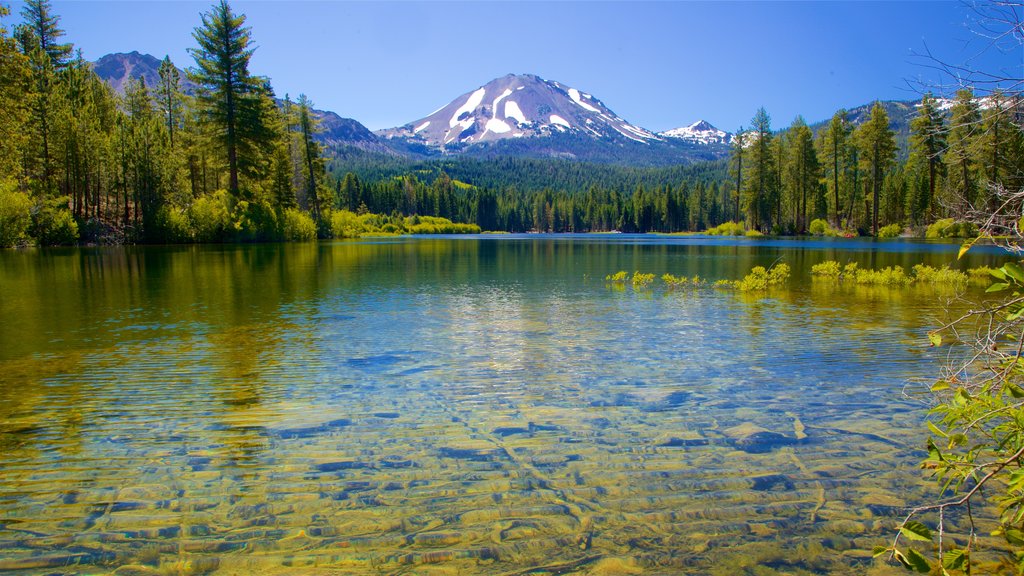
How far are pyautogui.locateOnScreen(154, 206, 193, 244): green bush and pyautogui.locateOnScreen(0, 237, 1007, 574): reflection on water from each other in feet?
130

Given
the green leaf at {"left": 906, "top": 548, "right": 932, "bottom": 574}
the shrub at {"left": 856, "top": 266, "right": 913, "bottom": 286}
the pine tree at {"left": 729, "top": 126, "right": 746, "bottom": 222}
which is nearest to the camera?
the green leaf at {"left": 906, "top": 548, "right": 932, "bottom": 574}

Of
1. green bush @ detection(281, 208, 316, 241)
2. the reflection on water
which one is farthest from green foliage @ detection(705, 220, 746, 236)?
the reflection on water

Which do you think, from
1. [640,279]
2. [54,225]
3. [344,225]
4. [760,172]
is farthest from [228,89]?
[760,172]

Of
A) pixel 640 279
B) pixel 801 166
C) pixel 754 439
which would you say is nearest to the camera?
pixel 754 439

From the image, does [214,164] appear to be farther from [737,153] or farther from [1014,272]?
[737,153]

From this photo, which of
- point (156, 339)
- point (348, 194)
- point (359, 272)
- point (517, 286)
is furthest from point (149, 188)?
point (348, 194)

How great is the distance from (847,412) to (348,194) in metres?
148

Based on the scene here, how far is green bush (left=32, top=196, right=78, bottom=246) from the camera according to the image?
42.3 meters

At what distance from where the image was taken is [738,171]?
87.6 meters

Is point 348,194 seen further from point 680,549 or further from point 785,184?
point 680,549

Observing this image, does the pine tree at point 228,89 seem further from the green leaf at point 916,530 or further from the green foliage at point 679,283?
the green leaf at point 916,530

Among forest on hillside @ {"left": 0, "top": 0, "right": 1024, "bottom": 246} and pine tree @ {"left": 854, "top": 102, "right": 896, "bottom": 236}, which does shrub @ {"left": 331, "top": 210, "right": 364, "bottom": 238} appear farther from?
pine tree @ {"left": 854, "top": 102, "right": 896, "bottom": 236}

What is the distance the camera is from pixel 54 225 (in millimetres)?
43062

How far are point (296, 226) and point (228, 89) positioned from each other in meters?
14.9
